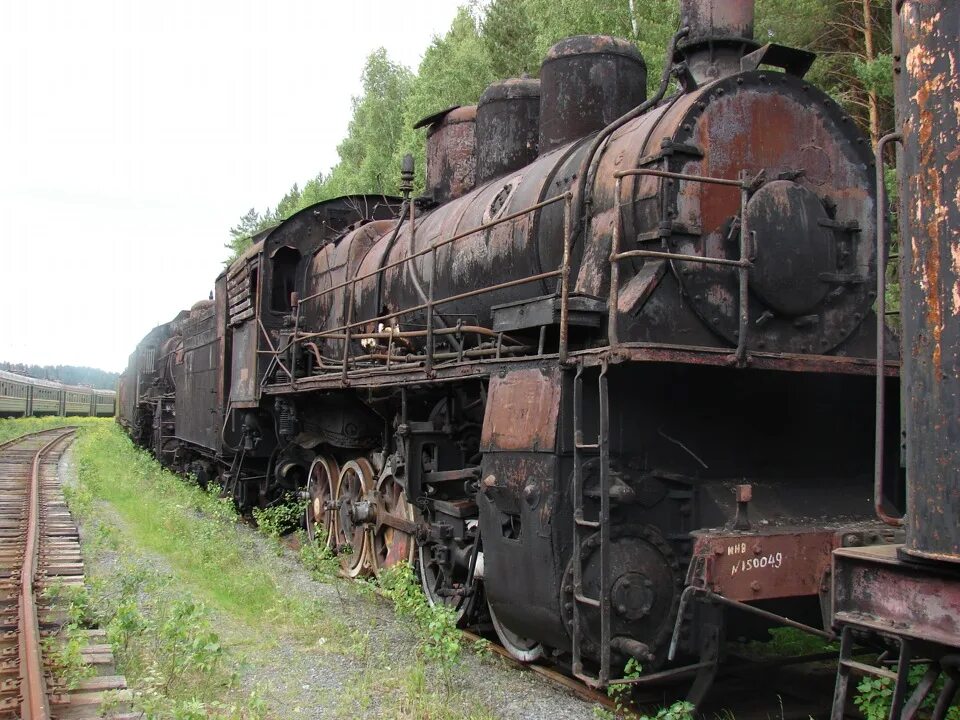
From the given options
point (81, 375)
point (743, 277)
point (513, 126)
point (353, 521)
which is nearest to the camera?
point (743, 277)

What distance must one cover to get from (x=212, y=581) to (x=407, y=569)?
2.40m

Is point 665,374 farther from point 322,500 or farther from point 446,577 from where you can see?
point 322,500

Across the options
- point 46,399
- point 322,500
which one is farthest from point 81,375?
point 322,500

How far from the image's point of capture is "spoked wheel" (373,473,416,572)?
7434 millimetres

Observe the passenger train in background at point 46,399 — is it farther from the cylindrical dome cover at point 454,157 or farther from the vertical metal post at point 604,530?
the vertical metal post at point 604,530

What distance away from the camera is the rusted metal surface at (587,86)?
22.8ft

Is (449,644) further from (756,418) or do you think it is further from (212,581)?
(212,581)

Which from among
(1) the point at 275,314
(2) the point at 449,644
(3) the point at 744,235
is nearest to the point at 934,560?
(3) the point at 744,235

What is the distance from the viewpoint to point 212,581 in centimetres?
804

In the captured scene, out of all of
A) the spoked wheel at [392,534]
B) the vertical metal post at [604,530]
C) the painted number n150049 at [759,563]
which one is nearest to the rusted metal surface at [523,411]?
the vertical metal post at [604,530]

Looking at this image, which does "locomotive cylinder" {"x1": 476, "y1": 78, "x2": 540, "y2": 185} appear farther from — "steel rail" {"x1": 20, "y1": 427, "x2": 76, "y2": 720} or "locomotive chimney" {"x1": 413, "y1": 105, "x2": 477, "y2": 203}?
"steel rail" {"x1": 20, "y1": 427, "x2": 76, "y2": 720}

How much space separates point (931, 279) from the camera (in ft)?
9.19

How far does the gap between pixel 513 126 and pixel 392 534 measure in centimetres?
380

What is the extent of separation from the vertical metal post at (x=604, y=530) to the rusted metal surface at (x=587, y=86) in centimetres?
303
